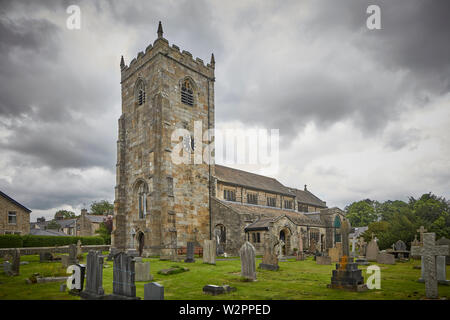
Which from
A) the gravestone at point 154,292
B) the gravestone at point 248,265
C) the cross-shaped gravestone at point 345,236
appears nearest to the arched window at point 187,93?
the gravestone at point 248,265

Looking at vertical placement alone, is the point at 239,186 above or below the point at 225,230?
above

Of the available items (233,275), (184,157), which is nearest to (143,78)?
(184,157)

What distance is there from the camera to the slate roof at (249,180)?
3891cm

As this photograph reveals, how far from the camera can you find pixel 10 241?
3170cm

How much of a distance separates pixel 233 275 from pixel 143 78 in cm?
2431

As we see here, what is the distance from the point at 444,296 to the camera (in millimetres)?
9766

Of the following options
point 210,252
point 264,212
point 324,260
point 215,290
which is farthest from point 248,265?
point 264,212

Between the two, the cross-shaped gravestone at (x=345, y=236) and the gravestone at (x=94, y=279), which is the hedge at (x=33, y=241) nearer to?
the gravestone at (x=94, y=279)

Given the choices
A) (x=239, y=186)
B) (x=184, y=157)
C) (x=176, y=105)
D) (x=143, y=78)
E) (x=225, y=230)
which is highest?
(x=143, y=78)

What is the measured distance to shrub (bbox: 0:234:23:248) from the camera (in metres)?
31.0

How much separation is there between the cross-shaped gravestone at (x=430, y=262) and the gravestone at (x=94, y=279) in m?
10.1

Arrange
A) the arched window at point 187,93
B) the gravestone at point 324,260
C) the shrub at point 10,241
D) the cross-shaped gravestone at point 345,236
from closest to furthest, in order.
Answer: the cross-shaped gravestone at point 345,236 → the gravestone at point 324,260 → the shrub at point 10,241 → the arched window at point 187,93

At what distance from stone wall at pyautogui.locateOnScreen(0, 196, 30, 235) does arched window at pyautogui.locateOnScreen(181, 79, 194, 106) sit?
86.3 feet
